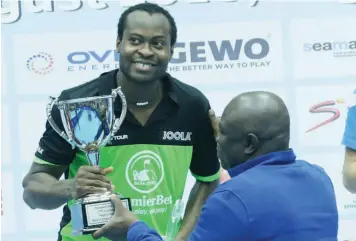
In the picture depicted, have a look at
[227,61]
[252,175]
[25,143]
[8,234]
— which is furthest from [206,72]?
[252,175]

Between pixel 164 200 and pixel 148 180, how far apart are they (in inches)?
2.9

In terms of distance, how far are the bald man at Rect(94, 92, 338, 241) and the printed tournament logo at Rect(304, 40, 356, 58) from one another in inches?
62.0

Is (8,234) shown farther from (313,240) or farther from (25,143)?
(313,240)

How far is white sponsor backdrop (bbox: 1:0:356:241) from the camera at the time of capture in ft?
9.68

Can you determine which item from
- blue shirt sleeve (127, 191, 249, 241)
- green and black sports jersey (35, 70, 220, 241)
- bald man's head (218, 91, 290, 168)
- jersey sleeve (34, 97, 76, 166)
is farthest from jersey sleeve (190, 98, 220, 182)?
blue shirt sleeve (127, 191, 249, 241)

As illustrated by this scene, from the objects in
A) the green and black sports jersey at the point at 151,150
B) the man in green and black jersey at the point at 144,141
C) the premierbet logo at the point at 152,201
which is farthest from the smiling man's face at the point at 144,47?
the premierbet logo at the point at 152,201

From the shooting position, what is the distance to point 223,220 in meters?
1.28

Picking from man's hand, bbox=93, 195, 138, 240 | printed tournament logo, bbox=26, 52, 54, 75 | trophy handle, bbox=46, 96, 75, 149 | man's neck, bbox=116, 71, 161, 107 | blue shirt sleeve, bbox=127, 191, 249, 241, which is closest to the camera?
blue shirt sleeve, bbox=127, 191, 249, 241

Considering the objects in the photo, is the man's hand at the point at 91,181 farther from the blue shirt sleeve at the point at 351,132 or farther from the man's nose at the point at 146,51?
the blue shirt sleeve at the point at 351,132

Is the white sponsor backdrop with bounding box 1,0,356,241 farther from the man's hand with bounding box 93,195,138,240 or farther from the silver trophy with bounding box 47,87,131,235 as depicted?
the man's hand with bounding box 93,195,138,240

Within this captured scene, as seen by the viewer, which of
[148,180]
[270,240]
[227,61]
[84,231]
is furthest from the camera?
[227,61]

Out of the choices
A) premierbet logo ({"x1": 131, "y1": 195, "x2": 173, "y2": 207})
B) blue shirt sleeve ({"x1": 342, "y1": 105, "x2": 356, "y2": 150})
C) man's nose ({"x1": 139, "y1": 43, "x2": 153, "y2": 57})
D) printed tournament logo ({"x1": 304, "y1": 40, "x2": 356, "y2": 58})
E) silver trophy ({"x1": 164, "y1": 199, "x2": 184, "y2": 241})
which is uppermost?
man's nose ({"x1": 139, "y1": 43, "x2": 153, "y2": 57})

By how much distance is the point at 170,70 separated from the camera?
2.96m

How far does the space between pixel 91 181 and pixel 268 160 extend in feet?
1.55
